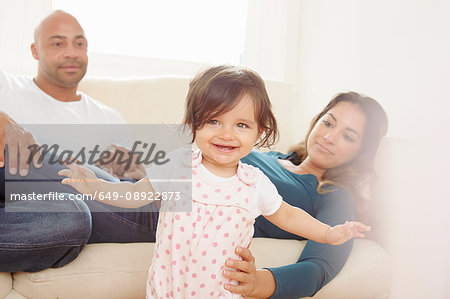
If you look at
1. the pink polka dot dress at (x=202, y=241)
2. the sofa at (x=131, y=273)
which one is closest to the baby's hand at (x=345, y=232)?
the pink polka dot dress at (x=202, y=241)

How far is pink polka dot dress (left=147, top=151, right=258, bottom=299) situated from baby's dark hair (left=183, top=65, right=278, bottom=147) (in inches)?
5.5

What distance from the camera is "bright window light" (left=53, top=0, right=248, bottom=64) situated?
8.23 feet

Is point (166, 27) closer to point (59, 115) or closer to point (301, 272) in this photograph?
point (59, 115)

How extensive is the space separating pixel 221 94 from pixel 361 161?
831 mm

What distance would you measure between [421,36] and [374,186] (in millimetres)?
777

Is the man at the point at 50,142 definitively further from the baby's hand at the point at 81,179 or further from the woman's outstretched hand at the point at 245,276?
the woman's outstretched hand at the point at 245,276

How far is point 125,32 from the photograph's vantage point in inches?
101

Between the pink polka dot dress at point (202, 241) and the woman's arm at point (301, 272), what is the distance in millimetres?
35

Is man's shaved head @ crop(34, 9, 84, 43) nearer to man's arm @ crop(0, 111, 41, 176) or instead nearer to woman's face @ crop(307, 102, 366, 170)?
man's arm @ crop(0, 111, 41, 176)

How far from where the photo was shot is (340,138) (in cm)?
153

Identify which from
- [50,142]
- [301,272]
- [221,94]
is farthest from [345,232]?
[50,142]

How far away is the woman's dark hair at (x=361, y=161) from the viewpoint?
1.50 metres

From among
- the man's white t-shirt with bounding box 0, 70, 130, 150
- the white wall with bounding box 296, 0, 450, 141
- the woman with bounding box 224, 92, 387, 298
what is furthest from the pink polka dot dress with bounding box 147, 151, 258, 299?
the white wall with bounding box 296, 0, 450, 141

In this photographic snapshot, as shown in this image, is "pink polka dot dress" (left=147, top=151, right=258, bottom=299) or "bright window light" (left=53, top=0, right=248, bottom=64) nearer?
"pink polka dot dress" (left=147, top=151, right=258, bottom=299)
